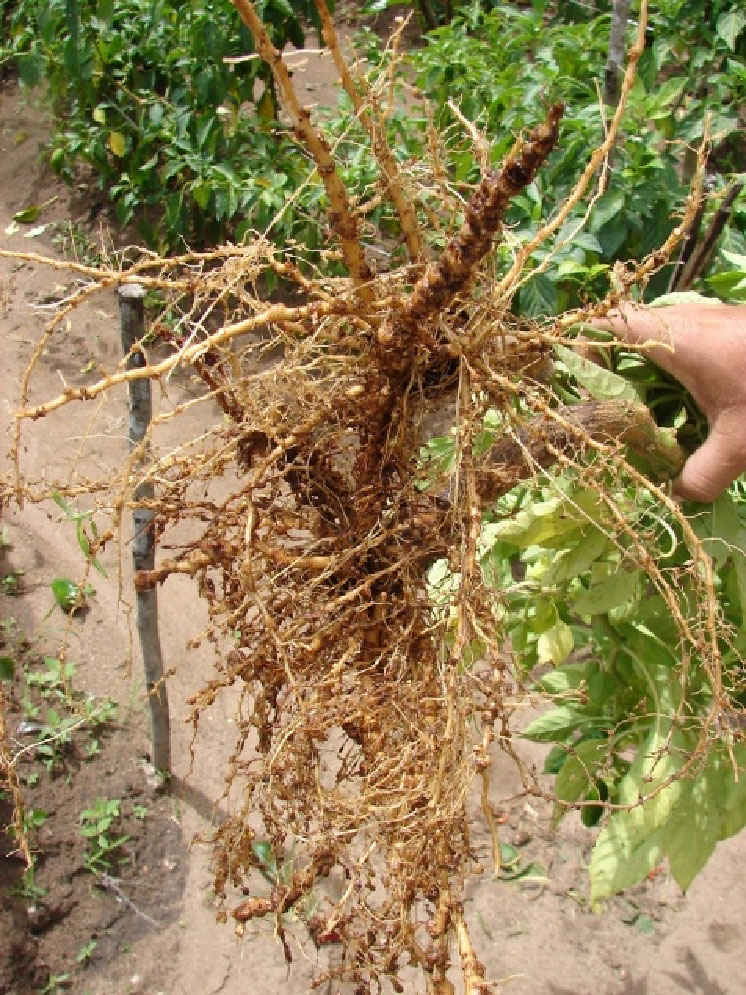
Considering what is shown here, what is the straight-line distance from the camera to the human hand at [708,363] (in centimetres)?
104

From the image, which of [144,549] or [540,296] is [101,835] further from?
[540,296]

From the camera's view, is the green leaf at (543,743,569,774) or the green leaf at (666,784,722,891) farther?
the green leaf at (543,743,569,774)

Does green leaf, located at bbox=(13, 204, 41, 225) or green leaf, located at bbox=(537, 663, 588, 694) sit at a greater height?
→ green leaf, located at bbox=(537, 663, 588, 694)

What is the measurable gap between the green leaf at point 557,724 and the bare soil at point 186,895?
0.67 m

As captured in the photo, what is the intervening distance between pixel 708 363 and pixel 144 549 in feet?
3.77

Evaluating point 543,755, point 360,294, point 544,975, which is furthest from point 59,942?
point 360,294

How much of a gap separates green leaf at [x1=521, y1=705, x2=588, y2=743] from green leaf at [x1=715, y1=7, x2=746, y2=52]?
223 cm

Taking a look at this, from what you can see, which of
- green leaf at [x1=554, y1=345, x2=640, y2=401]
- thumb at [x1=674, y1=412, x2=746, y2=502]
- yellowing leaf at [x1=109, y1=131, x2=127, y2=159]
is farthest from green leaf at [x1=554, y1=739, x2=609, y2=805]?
yellowing leaf at [x1=109, y1=131, x2=127, y2=159]

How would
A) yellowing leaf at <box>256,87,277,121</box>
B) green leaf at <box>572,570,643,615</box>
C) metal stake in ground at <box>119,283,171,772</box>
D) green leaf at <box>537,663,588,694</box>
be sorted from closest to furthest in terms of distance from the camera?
green leaf at <box>572,570,643,615</box>, green leaf at <box>537,663,588,694</box>, metal stake in ground at <box>119,283,171,772</box>, yellowing leaf at <box>256,87,277,121</box>

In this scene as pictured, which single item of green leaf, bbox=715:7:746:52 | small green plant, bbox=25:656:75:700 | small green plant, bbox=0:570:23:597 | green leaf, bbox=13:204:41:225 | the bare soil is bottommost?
the bare soil

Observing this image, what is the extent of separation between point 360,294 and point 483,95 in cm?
204

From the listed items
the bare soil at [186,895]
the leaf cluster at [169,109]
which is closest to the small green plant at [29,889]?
the bare soil at [186,895]

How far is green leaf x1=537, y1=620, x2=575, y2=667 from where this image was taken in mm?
1420

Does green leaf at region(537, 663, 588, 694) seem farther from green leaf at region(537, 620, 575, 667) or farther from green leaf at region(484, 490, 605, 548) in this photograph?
green leaf at region(484, 490, 605, 548)
